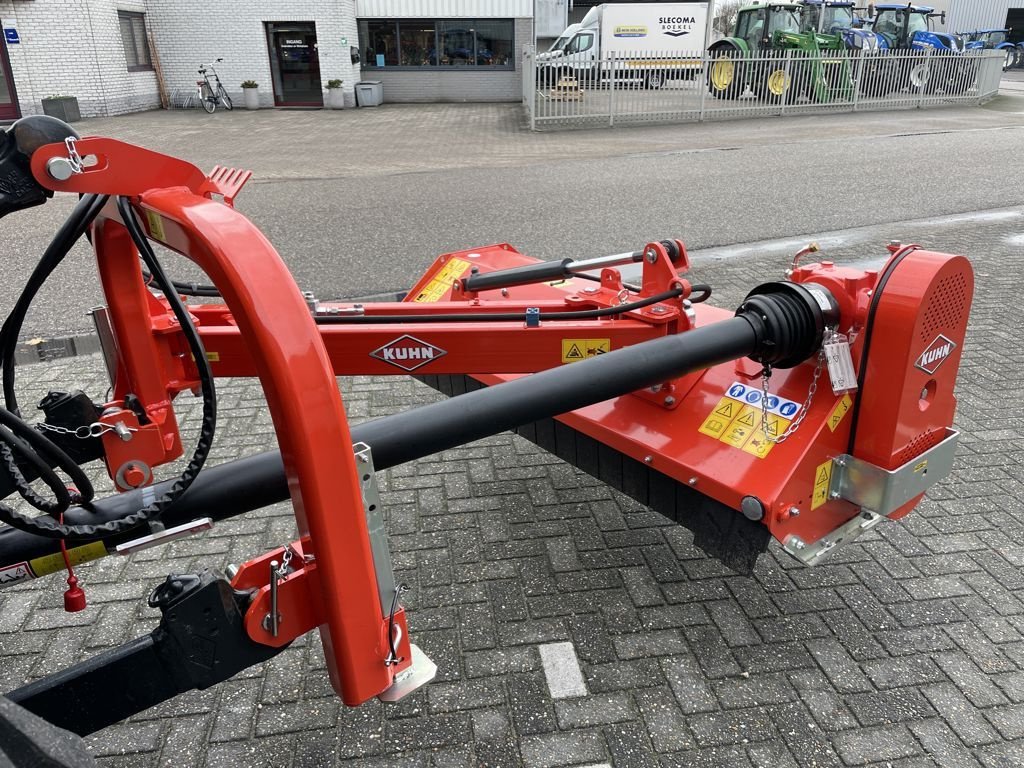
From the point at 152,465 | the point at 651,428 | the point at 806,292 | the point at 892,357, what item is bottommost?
the point at 651,428

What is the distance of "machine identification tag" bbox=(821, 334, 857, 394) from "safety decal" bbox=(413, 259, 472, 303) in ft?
6.31

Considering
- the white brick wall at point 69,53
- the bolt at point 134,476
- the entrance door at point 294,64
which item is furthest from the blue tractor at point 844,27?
the bolt at point 134,476

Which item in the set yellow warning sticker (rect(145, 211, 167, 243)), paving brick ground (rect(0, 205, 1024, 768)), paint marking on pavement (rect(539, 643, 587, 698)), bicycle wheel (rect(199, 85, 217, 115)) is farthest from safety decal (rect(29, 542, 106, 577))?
bicycle wheel (rect(199, 85, 217, 115))

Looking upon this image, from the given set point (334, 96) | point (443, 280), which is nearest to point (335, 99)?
point (334, 96)

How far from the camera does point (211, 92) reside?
20562mm

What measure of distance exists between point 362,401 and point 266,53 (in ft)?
65.3

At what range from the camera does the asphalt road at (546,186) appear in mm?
7355

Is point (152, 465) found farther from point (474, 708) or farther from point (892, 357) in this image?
point (892, 357)

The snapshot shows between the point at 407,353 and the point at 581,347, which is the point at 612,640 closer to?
the point at 581,347

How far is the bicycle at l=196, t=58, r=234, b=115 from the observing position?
2055cm

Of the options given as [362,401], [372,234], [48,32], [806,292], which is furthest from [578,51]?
[806,292]

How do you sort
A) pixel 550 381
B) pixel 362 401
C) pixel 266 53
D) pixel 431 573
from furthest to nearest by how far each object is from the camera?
pixel 266 53 → pixel 362 401 → pixel 431 573 → pixel 550 381

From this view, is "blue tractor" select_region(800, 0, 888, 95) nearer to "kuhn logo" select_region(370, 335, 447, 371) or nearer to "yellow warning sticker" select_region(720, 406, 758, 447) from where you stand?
"yellow warning sticker" select_region(720, 406, 758, 447)

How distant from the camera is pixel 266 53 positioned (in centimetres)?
2127
